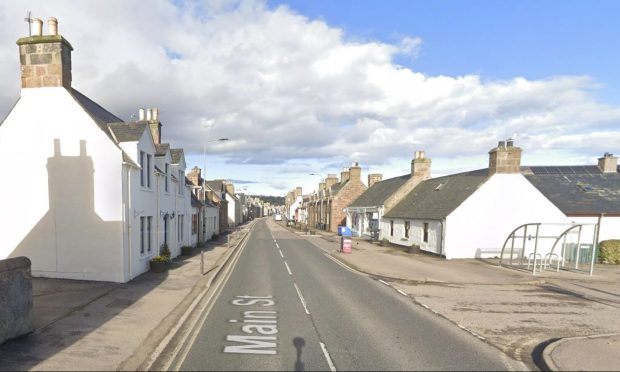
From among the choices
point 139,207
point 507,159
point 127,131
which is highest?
point 127,131

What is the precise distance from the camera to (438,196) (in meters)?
28.5

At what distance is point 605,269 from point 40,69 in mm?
31133

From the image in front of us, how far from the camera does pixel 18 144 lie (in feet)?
46.2

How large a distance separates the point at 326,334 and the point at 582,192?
2911 cm

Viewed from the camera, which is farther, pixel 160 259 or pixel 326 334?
pixel 160 259

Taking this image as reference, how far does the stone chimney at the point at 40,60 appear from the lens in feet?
45.1

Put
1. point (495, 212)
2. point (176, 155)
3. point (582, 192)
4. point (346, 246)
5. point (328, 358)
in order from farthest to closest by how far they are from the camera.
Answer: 1. point (582, 192)
2. point (346, 246)
3. point (176, 155)
4. point (495, 212)
5. point (328, 358)

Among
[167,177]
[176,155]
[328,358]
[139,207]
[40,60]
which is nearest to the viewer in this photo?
[328,358]

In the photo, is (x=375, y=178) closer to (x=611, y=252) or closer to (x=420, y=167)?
(x=420, y=167)

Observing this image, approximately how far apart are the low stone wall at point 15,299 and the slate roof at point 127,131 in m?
8.46

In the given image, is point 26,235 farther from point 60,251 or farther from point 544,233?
point 544,233

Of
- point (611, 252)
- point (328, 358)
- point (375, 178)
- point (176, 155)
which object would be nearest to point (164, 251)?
point (176, 155)

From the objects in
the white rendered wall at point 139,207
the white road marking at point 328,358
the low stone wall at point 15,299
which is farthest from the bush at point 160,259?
the white road marking at point 328,358

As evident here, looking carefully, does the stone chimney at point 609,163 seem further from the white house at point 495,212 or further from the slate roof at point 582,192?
the white house at point 495,212
